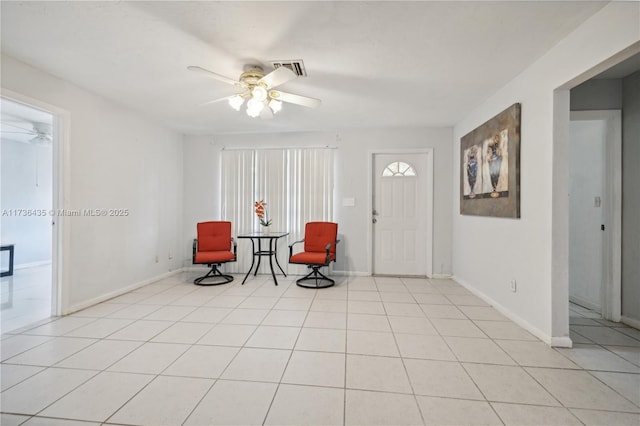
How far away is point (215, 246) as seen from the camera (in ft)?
14.4

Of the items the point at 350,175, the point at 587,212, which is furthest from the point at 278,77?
the point at 587,212

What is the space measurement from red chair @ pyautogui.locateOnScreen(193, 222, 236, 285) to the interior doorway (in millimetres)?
1951

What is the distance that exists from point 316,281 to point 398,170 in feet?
7.61

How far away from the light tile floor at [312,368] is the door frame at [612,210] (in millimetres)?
305

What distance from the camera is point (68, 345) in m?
2.24

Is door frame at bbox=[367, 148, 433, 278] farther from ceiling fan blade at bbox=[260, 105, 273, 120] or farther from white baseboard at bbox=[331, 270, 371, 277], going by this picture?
ceiling fan blade at bbox=[260, 105, 273, 120]

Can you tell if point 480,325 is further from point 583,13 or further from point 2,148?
point 2,148

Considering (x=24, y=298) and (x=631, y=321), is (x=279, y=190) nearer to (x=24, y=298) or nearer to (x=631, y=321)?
(x=24, y=298)

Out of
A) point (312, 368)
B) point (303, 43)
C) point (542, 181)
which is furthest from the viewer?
point (542, 181)

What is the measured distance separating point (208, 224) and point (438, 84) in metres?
3.79

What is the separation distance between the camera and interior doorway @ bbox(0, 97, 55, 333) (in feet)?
13.5

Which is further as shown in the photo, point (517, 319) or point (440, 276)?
point (440, 276)

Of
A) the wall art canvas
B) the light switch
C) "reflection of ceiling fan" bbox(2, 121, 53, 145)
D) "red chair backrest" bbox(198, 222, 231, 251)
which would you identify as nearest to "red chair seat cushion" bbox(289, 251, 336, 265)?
the light switch

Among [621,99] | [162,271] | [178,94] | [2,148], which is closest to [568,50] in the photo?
[621,99]
